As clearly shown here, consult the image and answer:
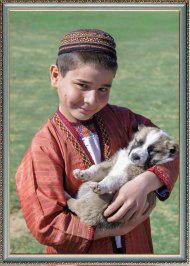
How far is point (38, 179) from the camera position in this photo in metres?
2.94

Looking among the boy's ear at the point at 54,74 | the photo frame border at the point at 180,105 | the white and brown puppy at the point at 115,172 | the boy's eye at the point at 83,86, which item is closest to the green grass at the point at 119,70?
the photo frame border at the point at 180,105

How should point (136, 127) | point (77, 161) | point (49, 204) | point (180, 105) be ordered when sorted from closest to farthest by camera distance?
1. point (49, 204)
2. point (77, 161)
3. point (136, 127)
4. point (180, 105)

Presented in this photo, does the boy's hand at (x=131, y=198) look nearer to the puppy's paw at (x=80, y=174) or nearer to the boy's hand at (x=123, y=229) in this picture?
the boy's hand at (x=123, y=229)

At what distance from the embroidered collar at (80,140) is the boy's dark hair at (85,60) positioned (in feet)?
0.90

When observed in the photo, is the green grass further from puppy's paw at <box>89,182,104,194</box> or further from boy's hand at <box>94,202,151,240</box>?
puppy's paw at <box>89,182,104,194</box>

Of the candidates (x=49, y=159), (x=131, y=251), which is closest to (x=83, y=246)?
(x=131, y=251)

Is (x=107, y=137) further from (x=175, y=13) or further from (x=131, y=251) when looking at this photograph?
(x=175, y=13)

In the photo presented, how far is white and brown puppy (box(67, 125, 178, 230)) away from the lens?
2956 mm

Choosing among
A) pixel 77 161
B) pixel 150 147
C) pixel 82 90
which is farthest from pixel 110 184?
pixel 82 90

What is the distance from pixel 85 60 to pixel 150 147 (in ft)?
2.11

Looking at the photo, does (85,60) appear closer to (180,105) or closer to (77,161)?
(77,161)

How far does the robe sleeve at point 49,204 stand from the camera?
288cm

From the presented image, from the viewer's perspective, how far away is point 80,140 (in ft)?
9.89

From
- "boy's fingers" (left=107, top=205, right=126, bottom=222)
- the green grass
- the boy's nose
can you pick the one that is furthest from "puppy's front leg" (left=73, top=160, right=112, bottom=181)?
the green grass
